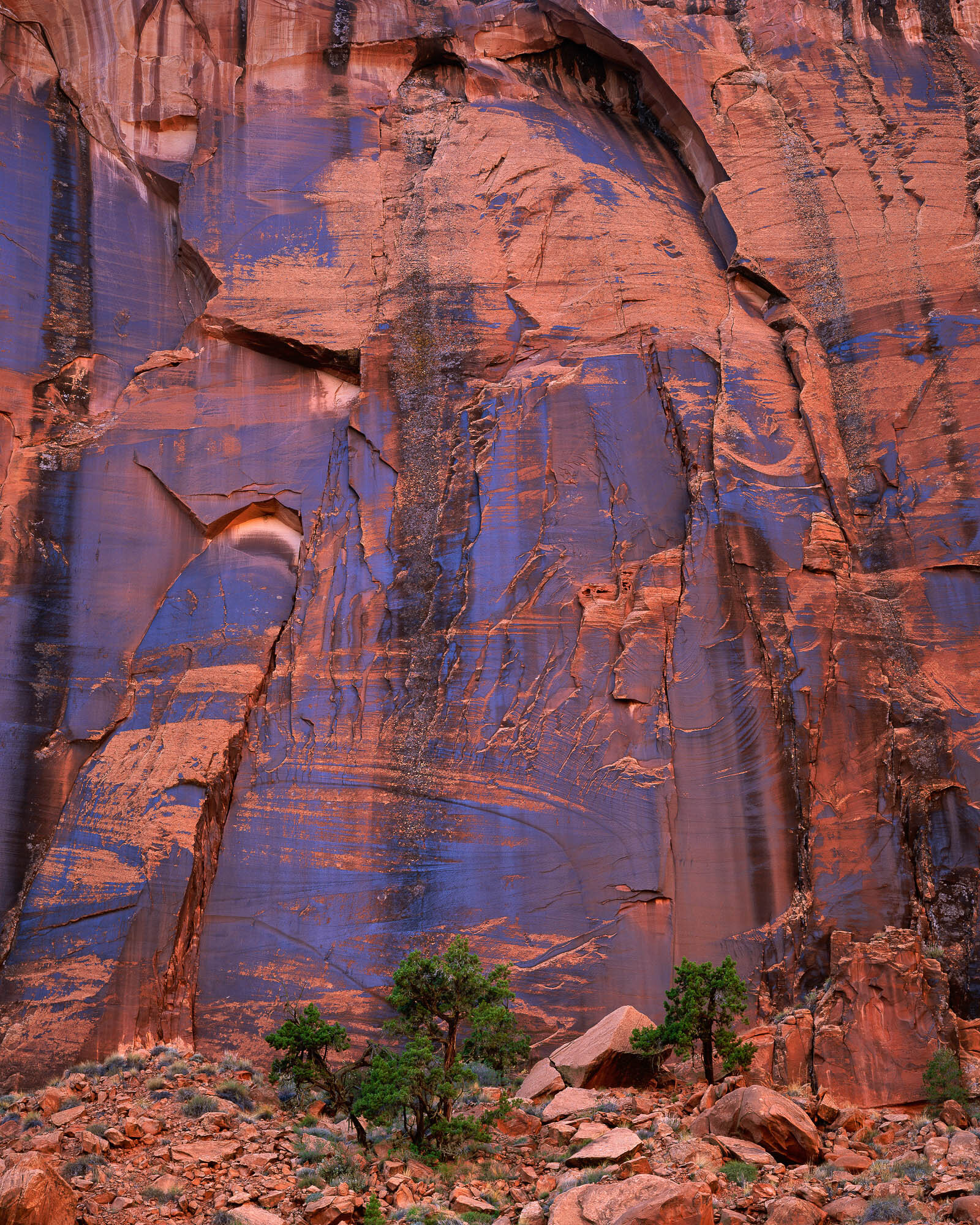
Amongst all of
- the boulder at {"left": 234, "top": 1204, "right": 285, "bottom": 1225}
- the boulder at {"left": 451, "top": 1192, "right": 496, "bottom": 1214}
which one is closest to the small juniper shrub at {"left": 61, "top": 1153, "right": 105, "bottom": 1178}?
the boulder at {"left": 234, "top": 1204, "right": 285, "bottom": 1225}

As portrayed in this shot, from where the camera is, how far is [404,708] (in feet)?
62.1

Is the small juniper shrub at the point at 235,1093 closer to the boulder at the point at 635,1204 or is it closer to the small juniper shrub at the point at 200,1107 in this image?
the small juniper shrub at the point at 200,1107

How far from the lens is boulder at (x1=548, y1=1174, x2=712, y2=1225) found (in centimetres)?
961

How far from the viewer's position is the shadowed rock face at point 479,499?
1750 cm

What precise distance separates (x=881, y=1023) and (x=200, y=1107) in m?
8.83

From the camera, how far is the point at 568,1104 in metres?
13.5

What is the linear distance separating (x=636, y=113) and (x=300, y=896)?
1913 cm

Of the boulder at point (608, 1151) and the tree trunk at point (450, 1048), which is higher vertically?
the tree trunk at point (450, 1048)

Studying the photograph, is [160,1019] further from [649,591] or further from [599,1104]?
[649,591]

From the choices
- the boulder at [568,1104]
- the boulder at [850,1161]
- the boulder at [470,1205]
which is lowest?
the boulder at [470,1205]

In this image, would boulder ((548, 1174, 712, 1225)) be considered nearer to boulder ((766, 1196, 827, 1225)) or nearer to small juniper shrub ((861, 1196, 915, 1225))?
boulder ((766, 1196, 827, 1225))

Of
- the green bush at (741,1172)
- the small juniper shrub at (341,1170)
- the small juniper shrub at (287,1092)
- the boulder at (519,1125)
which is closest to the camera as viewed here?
the green bush at (741,1172)

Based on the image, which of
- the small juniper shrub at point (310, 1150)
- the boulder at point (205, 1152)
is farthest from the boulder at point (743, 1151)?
the boulder at point (205, 1152)

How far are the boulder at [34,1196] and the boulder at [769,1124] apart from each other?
6.68m
